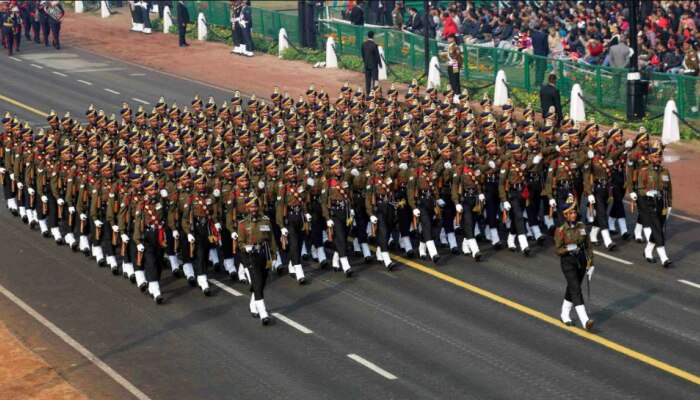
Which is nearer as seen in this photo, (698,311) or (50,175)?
(698,311)

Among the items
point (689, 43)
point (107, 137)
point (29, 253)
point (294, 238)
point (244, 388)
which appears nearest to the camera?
point (244, 388)

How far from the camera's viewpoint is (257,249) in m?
22.6

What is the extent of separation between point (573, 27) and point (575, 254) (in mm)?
23761

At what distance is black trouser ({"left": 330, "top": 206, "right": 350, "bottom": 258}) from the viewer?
83.8ft

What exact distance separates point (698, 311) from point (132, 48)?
35.7 meters

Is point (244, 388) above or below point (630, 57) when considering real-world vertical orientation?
below

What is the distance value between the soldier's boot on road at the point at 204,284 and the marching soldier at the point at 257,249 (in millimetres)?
1851

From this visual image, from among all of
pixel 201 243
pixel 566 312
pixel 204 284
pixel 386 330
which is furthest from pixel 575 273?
pixel 201 243

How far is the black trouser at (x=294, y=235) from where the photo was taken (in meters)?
25.0

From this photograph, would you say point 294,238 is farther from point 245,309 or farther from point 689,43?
point 689,43

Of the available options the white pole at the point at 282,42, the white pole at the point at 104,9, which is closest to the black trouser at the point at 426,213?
the white pole at the point at 282,42

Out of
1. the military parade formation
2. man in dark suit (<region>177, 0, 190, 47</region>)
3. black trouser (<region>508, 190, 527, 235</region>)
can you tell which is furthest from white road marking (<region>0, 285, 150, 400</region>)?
man in dark suit (<region>177, 0, 190, 47</region>)

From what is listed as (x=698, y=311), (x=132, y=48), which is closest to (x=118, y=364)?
(x=698, y=311)

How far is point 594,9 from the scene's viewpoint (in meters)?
47.8
